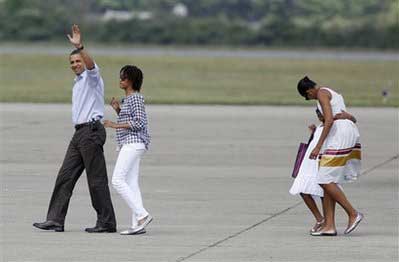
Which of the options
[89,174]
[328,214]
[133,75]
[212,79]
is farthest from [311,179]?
[212,79]

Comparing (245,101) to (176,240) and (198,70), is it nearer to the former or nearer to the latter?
(198,70)

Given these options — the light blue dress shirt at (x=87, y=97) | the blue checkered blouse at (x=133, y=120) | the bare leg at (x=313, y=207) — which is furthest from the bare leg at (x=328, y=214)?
the light blue dress shirt at (x=87, y=97)

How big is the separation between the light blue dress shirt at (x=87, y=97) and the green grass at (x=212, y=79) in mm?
20185

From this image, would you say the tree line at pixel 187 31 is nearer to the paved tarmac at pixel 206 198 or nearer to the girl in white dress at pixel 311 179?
the paved tarmac at pixel 206 198

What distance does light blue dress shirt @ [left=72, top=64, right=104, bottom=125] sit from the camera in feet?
39.2

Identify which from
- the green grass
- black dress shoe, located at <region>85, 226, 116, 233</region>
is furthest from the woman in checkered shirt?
the green grass

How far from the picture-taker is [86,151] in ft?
39.5

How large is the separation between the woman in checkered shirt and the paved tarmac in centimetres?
25

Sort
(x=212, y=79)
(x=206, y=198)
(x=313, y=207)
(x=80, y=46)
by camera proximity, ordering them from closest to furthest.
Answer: (x=80, y=46) < (x=313, y=207) < (x=206, y=198) < (x=212, y=79)

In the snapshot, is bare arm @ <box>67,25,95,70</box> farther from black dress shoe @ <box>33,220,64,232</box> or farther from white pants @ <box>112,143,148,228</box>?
black dress shoe @ <box>33,220,64,232</box>

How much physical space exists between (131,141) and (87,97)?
1.97 ft

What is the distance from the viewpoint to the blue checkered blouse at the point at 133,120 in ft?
38.9

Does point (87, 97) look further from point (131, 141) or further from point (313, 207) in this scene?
point (313, 207)

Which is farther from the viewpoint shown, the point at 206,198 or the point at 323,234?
the point at 206,198
